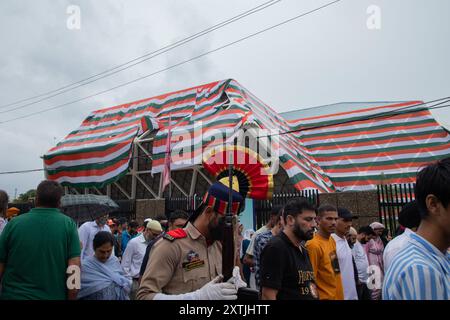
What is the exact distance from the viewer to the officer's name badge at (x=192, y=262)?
92.0 inches

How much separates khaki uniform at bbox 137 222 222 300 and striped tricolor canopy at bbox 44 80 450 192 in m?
11.3

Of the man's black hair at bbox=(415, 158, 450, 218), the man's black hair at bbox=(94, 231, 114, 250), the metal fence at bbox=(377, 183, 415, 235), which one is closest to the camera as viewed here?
the man's black hair at bbox=(415, 158, 450, 218)

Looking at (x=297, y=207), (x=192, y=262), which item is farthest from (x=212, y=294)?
(x=297, y=207)

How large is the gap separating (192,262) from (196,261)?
36 mm

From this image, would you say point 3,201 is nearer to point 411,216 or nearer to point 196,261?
point 196,261

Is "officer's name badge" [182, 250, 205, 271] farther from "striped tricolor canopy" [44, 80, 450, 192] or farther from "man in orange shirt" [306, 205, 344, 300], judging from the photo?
"striped tricolor canopy" [44, 80, 450, 192]

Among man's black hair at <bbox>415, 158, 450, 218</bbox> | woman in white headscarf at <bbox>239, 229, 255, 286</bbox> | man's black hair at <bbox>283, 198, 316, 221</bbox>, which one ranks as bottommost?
woman in white headscarf at <bbox>239, 229, 255, 286</bbox>

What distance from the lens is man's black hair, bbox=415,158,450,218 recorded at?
1570 mm

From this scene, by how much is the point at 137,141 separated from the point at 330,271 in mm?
17081

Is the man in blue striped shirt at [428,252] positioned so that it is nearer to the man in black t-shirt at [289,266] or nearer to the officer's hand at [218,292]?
the officer's hand at [218,292]

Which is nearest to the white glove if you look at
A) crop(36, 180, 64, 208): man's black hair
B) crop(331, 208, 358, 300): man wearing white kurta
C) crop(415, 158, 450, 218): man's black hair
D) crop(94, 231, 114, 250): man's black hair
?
crop(415, 158, 450, 218): man's black hair
